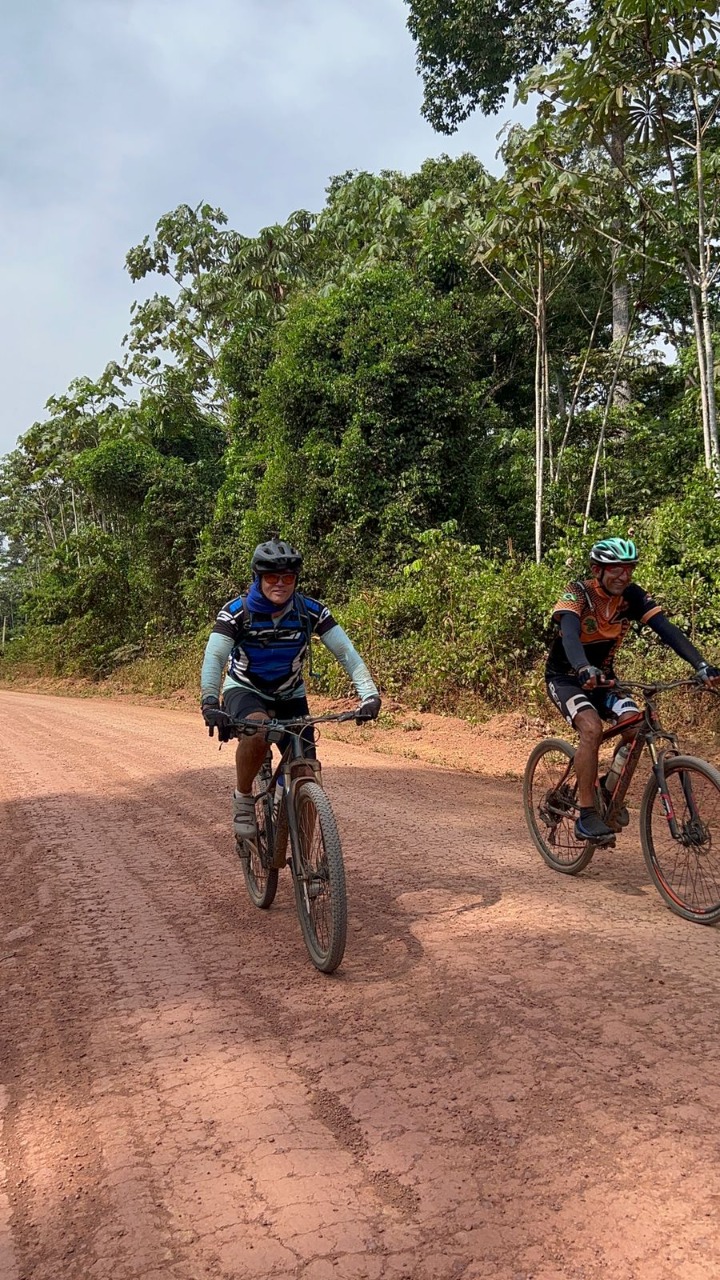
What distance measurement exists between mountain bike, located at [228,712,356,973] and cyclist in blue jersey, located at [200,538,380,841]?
0.30ft

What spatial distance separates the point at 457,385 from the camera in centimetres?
1681

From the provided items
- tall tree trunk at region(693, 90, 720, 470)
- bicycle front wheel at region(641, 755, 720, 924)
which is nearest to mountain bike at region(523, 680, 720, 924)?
bicycle front wheel at region(641, 755, 720, 924)

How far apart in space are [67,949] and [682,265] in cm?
1543

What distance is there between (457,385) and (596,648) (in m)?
12.5

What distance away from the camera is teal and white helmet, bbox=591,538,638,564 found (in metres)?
5.03

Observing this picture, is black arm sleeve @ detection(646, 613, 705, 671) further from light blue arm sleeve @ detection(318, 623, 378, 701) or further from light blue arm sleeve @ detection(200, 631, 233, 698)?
light blue arm sleeve @ detection(200, 631, 233, 698)

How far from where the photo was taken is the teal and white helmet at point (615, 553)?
16.5ft

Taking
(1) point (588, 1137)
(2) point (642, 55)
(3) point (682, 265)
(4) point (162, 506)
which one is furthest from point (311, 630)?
(4) point (162, 506)

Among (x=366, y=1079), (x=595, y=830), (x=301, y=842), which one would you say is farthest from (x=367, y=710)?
(x=366, y=1079)

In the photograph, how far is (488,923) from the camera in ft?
15.1

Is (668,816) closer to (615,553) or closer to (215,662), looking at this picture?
(615,553)

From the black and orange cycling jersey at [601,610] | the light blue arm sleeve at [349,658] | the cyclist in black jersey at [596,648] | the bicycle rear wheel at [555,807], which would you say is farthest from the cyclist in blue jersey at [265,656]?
the bicycle rear wheel at [555,807]

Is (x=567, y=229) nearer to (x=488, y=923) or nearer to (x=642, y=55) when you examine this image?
(x=642, y=55)

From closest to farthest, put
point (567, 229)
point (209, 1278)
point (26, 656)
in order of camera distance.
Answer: point (209, 1278) → point (567, 229) → point (26, 656)
